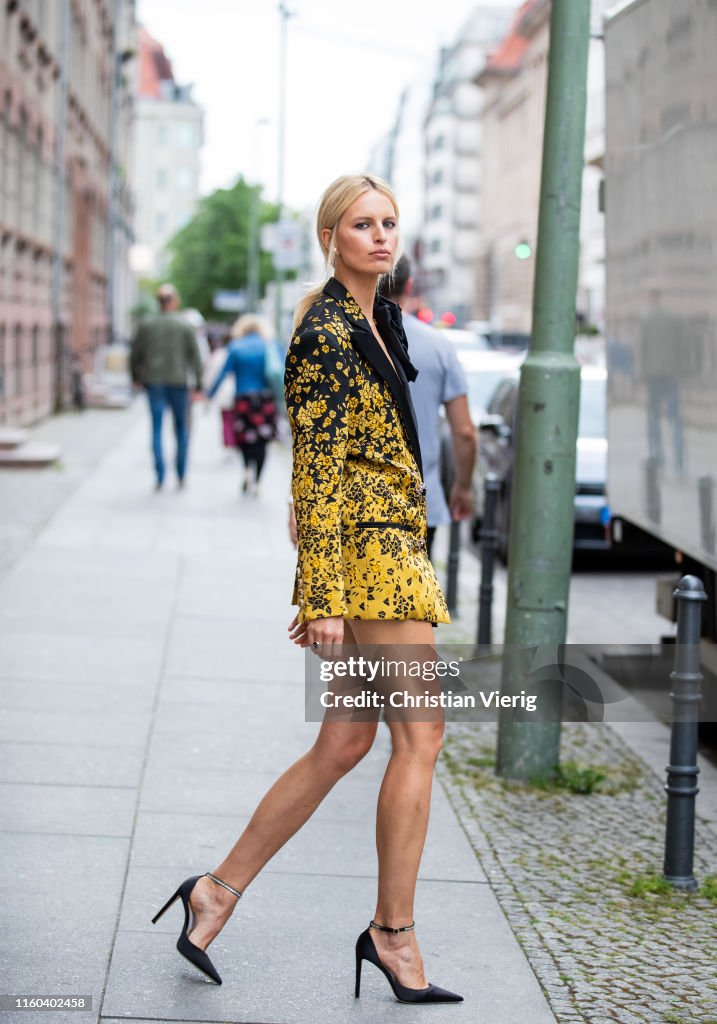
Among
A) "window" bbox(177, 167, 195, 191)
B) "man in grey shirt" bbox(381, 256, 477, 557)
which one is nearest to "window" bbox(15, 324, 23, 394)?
"man in grey shirt" bbox(381, 256, 477, 557)

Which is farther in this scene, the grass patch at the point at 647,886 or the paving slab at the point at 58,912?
the grass patch at the point at 647,886

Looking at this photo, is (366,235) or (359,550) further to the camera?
(366,235)

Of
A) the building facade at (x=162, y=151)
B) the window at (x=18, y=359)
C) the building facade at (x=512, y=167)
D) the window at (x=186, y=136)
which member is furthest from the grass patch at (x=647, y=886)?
the window at (x=186, y=136)

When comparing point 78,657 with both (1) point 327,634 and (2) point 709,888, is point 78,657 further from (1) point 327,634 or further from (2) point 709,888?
(1) point 327,634

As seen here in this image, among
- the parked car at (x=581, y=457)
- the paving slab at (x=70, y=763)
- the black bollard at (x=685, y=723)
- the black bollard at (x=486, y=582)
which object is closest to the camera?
the black bollard at (x=685, y=723)

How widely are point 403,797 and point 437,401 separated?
3.20 m

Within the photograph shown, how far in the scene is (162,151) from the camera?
150 meters

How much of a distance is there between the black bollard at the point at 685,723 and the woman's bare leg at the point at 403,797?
4.49 feet

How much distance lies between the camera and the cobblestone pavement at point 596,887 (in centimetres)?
427

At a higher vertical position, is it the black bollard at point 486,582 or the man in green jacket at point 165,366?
the man in green jacket at point 165,366

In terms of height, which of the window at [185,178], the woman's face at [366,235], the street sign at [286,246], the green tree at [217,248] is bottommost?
the woman's face at [366,235]

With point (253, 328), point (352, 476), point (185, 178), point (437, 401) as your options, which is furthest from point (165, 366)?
point (185, 178)

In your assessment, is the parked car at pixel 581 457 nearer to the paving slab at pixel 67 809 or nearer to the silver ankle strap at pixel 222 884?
the paving slab at pixel 67 809

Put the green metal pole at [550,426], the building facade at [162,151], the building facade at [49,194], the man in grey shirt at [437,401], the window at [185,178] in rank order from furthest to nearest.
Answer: the window at [185,178], the building facade at [162,151], the building facade at [49,194], the man in grey shirt at [437,401], the green metal pole at [550,426]
